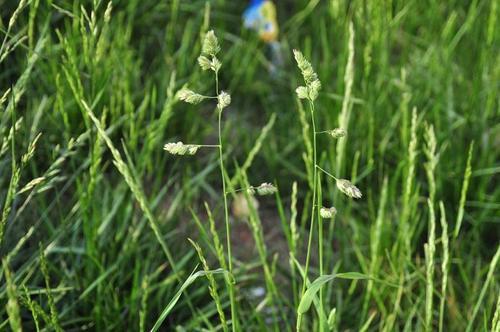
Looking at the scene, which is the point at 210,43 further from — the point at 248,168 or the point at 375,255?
the point at 248,168


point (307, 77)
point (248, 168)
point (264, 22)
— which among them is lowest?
point (248, 168)

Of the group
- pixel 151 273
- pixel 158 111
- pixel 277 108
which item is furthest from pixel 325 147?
pixel 151 273

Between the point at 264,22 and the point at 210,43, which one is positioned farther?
the point at 264,22

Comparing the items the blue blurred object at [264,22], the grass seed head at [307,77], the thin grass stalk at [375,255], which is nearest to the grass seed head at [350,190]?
the grass seed head at [307,77]

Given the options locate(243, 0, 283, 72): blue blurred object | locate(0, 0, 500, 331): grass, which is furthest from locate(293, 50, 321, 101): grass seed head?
locate(243, 0, 283, 72): blue blurred object

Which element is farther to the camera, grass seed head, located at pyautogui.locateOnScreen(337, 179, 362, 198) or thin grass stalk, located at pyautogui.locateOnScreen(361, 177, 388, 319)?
thin grass stalk, located at pyautogui.locateOnScreen(361, 177, 388, 319)

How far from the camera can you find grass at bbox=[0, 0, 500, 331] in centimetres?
Result: 157

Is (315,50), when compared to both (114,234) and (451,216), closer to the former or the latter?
(451,216)

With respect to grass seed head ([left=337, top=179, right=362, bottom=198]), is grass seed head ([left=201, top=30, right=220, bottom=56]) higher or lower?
higher

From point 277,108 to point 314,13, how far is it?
468 millimetres

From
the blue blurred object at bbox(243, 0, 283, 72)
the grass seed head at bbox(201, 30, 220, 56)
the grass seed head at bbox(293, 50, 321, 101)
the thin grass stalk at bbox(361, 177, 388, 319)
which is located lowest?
the thin grass stalk at bbox(361, 177, 388, 319)

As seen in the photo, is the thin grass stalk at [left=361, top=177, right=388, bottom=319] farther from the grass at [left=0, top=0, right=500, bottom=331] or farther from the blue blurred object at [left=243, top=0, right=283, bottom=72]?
the blue blurred object at [left=243, top=0, right=283, bottom=72]

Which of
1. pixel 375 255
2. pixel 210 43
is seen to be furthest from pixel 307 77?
pixel 375 255

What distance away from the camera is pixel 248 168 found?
2.10 metres
